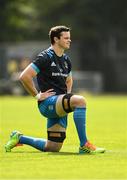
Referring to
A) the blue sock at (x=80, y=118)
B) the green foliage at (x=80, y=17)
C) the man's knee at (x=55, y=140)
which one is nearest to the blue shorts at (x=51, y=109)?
the man's knee at (x=55, y=140)

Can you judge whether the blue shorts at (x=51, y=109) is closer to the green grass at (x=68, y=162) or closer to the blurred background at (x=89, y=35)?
the green grass at (x=68, y=162)

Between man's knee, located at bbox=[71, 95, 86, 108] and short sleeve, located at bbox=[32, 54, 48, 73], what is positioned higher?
short sleeve, located at bbox=[32, 54, 48, 73]

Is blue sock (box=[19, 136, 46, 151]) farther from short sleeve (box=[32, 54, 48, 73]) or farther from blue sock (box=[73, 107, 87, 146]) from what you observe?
short sleeve (box=[32, 54, 48, 73])

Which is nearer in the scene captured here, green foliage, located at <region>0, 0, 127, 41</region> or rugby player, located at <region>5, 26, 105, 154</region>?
rugby player, located at <region>5, 26, 105, 154</region>

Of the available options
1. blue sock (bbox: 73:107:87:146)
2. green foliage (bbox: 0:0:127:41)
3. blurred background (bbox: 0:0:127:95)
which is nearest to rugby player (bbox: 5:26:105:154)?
blue sock (bbox: 73:107:87:146)

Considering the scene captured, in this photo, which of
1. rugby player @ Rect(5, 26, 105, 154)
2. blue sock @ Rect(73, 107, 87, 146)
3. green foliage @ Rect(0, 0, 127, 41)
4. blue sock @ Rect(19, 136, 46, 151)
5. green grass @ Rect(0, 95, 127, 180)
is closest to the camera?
green grass @ Rect(0, 95, 127, 180)

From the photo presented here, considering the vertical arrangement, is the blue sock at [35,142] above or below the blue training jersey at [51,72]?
below

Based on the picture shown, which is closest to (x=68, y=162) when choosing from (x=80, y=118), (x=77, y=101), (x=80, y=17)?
(x=80, y=118)

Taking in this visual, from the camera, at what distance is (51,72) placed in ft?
41.7

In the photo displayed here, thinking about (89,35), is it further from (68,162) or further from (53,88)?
(68,162)

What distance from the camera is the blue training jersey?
12648 millimetres

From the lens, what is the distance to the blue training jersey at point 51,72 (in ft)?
41.5

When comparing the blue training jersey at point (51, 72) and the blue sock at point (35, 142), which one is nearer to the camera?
the blue training jersey at point (51, 72)

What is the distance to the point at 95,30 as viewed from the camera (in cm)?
6462
